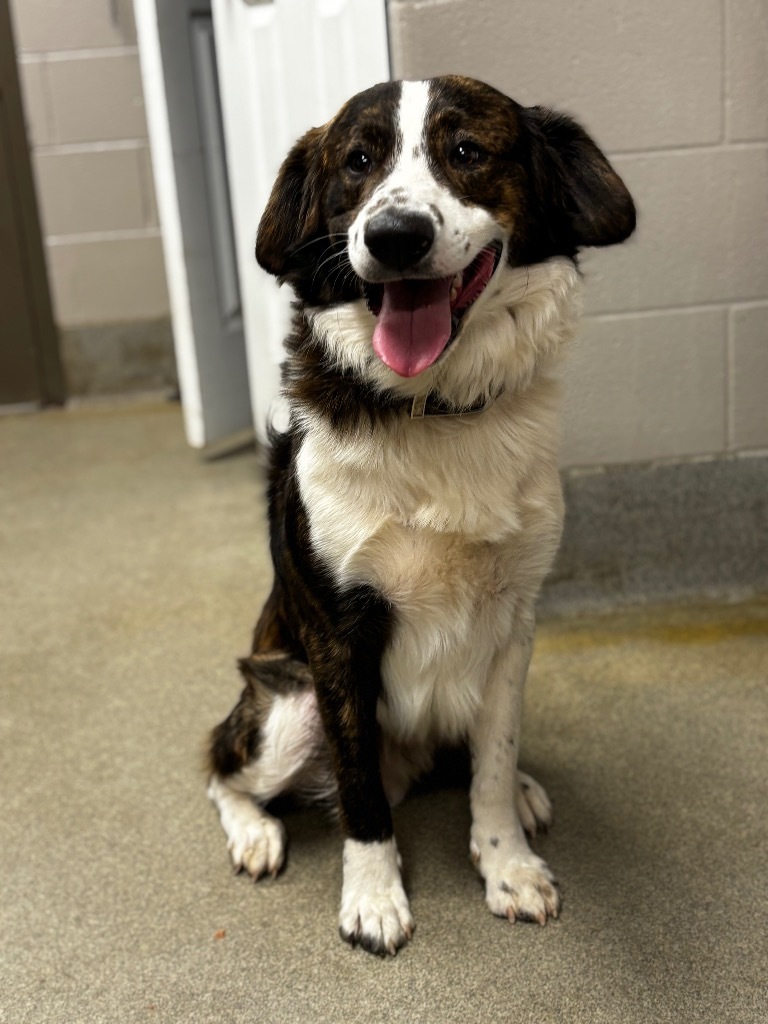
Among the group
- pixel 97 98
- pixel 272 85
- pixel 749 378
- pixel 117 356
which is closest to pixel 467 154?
pixel 749 378

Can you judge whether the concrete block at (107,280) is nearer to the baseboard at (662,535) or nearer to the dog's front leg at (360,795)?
the baseboard at (662,535)

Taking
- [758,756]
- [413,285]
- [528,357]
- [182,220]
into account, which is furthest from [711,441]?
[182,220]

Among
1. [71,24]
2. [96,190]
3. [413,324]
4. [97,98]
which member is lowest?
[413,324]

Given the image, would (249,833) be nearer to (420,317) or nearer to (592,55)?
(420,317)

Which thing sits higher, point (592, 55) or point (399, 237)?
point (592, 55)

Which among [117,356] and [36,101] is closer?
[36,101]

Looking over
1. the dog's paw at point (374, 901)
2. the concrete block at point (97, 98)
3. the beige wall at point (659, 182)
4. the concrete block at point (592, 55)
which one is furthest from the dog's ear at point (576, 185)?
the concrete block at point (97, 98)

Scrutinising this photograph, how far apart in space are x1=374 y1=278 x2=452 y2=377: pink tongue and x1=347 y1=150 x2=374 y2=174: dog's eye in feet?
0.50

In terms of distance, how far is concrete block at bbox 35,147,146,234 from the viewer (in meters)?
3.88

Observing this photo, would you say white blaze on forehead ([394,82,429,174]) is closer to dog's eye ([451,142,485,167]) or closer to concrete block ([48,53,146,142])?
dog's eye ([451,142,485,167])

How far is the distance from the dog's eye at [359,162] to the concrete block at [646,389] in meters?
0.87

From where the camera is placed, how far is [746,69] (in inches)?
73.7

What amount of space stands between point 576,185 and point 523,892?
0.92m

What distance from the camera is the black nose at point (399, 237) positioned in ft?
3.57
